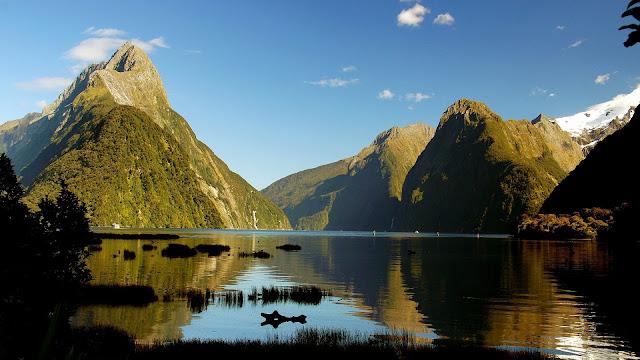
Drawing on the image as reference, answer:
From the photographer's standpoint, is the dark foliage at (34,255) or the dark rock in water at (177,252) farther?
the dark rock in water at (177,252)

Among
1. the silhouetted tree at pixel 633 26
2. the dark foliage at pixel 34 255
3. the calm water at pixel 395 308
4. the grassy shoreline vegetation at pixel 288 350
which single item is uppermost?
the silhouetted tree at pixel 633 26

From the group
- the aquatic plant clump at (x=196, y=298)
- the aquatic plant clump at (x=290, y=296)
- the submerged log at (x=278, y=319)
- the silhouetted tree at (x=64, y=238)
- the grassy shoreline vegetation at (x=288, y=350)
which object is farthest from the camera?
the aquatic plant clump at (x=290, y=296)

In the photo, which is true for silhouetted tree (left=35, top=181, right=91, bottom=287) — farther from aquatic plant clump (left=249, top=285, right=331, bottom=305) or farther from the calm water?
aquatic plant clump (left=249, top=285, right=331, bottom=305)

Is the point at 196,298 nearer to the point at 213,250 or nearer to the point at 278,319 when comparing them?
the point at 278,319

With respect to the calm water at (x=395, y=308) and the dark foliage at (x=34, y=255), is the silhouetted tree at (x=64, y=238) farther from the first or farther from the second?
the calm water at (x=395, y=308)

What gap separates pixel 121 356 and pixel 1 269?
6.24 m

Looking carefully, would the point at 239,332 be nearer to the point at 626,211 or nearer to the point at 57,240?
the point at 57,240

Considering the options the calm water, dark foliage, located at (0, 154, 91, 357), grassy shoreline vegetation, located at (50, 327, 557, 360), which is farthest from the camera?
the calm water

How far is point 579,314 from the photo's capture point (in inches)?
1495

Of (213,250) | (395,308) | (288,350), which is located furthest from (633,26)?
(213,250)

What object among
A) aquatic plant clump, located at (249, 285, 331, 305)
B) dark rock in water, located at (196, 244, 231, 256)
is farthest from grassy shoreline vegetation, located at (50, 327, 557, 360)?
dark rock in water, located at (196, 244, 231, 256)

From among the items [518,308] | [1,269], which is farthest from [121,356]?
[518,308]

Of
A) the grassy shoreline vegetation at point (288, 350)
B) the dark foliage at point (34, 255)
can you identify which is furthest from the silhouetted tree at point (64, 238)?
the grassy shoreline vegetation at point (288, 350)

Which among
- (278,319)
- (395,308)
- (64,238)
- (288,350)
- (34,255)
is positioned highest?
(64,238)
